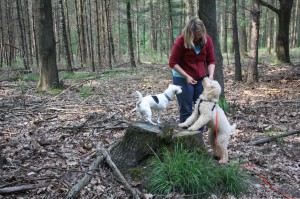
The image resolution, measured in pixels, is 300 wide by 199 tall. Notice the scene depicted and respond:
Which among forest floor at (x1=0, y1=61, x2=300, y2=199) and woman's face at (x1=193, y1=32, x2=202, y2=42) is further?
woman's face at (x1=193, y1=32, x2=202, y2=42)

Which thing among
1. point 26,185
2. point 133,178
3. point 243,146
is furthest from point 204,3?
point 26,185

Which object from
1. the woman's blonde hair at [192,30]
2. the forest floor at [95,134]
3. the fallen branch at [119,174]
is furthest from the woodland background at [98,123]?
the woman's blonde hair at [192,30]

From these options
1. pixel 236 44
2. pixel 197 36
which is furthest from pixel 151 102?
pixel 236 44

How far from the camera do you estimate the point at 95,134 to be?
6.81 meters

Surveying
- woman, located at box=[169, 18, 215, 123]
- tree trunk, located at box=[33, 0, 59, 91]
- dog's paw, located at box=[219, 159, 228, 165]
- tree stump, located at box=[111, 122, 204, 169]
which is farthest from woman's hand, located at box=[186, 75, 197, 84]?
tree trunk, located at box=[33, 0, 59, 91]

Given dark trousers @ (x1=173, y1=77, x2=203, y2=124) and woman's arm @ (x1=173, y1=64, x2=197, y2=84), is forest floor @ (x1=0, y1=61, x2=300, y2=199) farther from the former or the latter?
woman's arm @ (x1=173, y1=64, x2=197, y2=84)

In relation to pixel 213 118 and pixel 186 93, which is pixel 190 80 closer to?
pixel 186 93

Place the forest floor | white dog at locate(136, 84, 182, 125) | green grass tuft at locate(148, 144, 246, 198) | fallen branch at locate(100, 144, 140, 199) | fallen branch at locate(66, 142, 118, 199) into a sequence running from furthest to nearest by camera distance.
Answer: white dog at locate(136, 84, 182, 125) → the forest floor → green grass tuft at locate(148, 144, 246, 198) → fallen branch at locate(100, 144, 140, 199) → fallen branch at locate(66, 142, 118, 199)

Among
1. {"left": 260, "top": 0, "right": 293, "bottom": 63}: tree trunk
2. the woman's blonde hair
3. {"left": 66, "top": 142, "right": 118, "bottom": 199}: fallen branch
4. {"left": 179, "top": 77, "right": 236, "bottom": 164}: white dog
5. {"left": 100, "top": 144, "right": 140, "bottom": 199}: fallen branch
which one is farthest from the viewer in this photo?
{"left": 260, "top": 0, "right": 293, "bottom": 63}: tree trunk

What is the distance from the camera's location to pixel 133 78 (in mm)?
15828

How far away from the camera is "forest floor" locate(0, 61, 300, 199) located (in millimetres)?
4660

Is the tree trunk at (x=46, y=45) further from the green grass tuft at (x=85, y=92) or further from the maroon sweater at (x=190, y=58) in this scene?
the maroon sweater at (x=190, y=58)

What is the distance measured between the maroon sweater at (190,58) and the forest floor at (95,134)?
1.75 m

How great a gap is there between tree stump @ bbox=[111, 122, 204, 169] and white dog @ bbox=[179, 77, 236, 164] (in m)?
0.27
